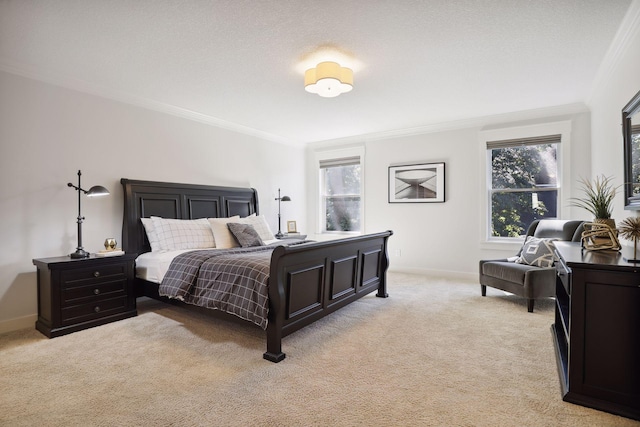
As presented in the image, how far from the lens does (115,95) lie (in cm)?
375

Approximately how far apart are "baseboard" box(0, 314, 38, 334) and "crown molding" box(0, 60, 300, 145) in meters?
2.28

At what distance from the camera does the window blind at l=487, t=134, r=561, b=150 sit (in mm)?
4448

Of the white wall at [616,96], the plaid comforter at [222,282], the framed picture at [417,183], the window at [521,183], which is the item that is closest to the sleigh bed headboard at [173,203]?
the plaid comforter at [222,282]

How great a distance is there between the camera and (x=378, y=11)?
2250mm

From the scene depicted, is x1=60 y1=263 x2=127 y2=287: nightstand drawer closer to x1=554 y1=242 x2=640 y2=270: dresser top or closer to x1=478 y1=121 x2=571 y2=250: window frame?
x1=554 y1=242 x2=640 y2=270: dresser top

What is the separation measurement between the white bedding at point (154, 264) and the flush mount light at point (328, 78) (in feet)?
7.33

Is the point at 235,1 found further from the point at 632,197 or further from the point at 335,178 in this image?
the point at 335,178

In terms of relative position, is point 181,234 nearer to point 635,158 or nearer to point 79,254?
point 79,254

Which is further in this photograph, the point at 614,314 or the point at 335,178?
the point at 335,178

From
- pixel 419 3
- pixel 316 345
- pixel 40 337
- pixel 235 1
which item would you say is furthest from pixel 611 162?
pixel 40 337

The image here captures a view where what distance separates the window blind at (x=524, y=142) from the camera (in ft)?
14.6

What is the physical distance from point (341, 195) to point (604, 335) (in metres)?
4.92

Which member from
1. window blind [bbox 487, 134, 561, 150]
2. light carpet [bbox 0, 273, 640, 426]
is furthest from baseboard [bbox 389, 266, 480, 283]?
window blind [bbox 487, 134, 561, 150]

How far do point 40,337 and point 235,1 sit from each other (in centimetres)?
319
